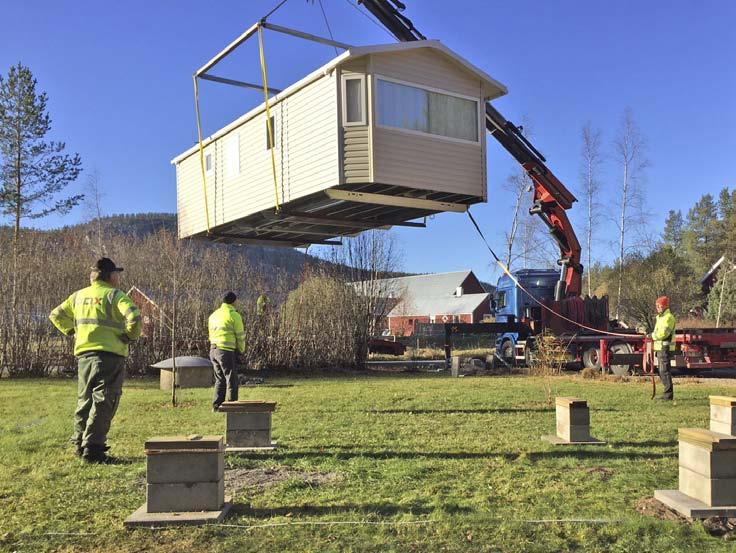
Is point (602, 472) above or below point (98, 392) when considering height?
below

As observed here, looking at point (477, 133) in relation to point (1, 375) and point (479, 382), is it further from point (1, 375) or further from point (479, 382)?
point (1, 375)

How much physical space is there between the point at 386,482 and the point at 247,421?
2287 mm

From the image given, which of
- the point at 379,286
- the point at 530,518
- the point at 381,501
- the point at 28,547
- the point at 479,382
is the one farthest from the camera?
the point at 379,286

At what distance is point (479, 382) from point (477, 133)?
818 cm

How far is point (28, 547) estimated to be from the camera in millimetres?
4445

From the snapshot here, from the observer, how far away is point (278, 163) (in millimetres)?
10891

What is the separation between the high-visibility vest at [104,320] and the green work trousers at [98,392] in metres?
0.10

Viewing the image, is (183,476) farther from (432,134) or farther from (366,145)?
(432,134)

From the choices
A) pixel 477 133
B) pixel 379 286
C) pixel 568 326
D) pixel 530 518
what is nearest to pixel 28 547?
pixel 530 518

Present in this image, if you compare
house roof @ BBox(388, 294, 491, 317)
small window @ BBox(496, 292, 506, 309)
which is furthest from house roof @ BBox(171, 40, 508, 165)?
house roof @ BBox(388, 294, 491, 317)

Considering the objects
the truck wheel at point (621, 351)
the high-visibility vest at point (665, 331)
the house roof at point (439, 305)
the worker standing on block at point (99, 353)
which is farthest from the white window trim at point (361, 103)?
the house roof at point (439, 305)

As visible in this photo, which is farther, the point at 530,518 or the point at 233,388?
the point at 233,388

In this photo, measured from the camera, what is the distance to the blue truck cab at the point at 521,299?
880 inches

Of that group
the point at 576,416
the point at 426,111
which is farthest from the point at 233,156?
the point at 576,416
